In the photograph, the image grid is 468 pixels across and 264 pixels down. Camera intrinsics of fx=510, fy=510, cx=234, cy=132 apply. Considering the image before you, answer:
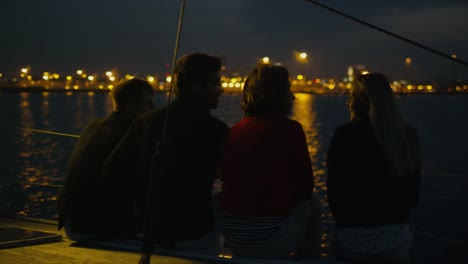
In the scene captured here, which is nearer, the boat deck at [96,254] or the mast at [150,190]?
the mast at [150,190]

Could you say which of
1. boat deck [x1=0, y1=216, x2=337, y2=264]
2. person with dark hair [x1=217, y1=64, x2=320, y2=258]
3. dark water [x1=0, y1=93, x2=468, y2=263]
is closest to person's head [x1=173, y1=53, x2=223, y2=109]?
person with dark hair [x1=217, y1=64, x2=320, y2=258]

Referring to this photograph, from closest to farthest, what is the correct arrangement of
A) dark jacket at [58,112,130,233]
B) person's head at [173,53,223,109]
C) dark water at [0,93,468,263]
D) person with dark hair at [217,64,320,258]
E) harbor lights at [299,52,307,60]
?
1. person with dark hair at [217,64,320,258]
2. person's head at [173,53,223,109]
3. dark jacket at [58,112,130,233]
4. harbor lights at [299,52,307,60]
5. dark water at [0,93,468,263]

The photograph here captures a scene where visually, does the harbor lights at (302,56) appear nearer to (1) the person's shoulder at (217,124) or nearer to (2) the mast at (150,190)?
(1) the person's shoulder at (217,124)

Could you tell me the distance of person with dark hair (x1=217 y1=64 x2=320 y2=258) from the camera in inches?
110

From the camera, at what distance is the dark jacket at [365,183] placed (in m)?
2.87

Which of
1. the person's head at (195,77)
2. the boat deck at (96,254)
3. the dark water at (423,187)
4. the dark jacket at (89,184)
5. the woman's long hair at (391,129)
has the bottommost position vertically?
the dark water at (423,187)

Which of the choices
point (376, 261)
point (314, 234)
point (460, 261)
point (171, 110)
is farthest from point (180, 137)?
point (460, 261)

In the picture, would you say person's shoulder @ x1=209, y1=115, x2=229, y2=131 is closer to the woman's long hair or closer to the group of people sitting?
the group of people sitting

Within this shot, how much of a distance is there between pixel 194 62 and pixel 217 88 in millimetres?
210

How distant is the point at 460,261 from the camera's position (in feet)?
36.2

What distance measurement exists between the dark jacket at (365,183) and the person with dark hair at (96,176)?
55.1 inches

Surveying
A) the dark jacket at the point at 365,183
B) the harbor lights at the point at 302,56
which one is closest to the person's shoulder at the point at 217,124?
the dark jacket at the point at 365,183

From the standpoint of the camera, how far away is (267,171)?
2.79 meters

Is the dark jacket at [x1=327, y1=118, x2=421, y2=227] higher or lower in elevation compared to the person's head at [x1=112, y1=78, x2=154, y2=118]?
lower
